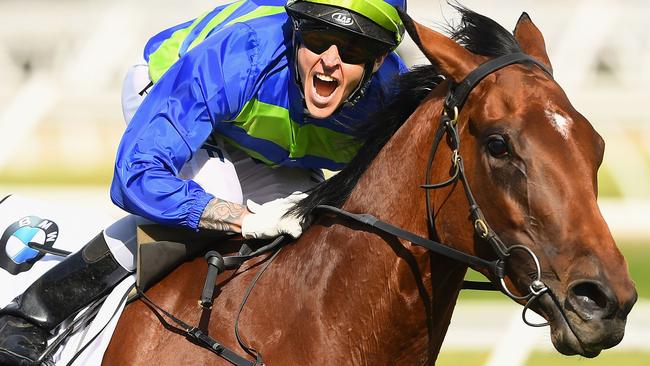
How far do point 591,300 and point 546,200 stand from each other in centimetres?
27

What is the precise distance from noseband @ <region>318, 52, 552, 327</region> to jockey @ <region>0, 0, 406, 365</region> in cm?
44

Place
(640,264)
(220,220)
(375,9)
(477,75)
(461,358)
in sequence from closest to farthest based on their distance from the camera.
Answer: (477,75) < (220,220) < (375,9) < (461,358) < (640,264)

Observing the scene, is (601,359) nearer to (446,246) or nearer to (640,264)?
(640,264)

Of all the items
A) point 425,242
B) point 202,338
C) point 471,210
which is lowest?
point 202,338

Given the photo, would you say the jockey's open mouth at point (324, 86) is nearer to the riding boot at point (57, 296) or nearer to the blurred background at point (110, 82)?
the riding boot at point (57, 296)

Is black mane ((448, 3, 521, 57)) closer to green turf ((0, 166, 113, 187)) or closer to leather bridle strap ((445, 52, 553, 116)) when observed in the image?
leather bridle strap ((445, 52, 553, 116))

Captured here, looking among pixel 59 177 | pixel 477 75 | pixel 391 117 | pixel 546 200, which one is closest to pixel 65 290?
pixel 391 117

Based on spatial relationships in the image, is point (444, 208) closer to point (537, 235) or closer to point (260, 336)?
point (537, 235)

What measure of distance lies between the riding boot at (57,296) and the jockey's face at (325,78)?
808 millimetres

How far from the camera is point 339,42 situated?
3.42m

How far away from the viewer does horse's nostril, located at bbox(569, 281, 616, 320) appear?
267 cm

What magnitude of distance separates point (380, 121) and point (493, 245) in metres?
0.63

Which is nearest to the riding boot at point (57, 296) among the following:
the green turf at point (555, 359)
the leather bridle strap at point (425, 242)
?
the leather bridle strap at point (425, 242)

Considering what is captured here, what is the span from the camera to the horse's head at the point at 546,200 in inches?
106
